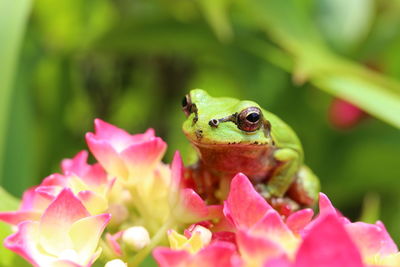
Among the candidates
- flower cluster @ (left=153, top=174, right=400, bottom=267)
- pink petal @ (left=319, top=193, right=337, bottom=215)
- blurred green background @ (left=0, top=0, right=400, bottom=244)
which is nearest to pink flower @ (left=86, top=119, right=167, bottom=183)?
flower cluster @ (left=153, top=174, right=400, bottom=267)

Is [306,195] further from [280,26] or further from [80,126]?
[80,126]

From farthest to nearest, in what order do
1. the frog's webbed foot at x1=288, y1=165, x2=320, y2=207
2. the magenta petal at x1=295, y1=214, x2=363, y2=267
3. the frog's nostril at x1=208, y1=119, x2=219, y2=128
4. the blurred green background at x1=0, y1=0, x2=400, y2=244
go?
the blurred green background at x1=0, y1=0, x2=400, y2=244 → the frog's webbed foot at x1=288, y1=165, x2=320, y2=207 → the frog's nostril at x1=208, y1=119, x2=219, y2=128 → the magenta petal at x1=295, y1=214, x2=363, y2=267

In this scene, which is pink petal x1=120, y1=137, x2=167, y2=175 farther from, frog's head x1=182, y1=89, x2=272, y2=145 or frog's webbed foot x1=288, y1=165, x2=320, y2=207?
frog's webbed foot x1=288, y1=165, x2=320, y2=207

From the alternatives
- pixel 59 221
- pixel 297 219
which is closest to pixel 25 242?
pixel 59 221

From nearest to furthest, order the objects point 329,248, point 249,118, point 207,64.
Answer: point 329,248 → point 249,118 → point 207,64

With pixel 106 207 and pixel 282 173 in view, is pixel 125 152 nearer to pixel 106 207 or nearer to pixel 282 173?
pixel 106 207

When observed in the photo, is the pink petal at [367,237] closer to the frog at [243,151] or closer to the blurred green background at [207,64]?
the frog at [243,151]

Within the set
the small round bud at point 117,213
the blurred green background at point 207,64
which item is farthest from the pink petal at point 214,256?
the blurred green background at point 207,64
